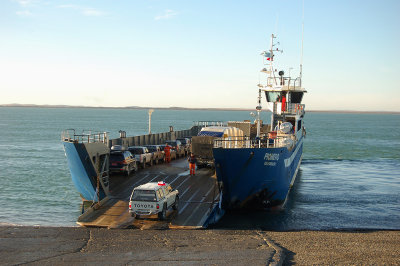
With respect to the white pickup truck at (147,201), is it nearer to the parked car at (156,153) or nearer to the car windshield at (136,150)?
the car windshield at (136,150)

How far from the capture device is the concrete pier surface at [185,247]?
1472cm

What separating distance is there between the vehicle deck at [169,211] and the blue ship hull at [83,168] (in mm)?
1090

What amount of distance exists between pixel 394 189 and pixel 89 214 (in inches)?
1129

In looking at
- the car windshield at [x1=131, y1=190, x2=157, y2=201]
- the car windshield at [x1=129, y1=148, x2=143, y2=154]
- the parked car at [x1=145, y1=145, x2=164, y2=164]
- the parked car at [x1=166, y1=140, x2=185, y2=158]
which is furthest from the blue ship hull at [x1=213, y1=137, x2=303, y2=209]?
the parked car at [x1=166, y1=140, x2=185, y2=158]

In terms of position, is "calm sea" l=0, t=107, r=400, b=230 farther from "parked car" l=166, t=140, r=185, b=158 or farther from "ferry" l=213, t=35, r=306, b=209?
"parked car" l=166, t=140, r=185, b=158

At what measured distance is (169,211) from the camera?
21.0 meters

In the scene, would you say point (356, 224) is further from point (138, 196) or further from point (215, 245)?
point (138, 196)

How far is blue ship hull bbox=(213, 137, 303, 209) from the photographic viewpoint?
22750mm

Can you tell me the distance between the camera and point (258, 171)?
2336 centimetres

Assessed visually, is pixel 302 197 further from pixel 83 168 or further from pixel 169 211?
pixel 83 168

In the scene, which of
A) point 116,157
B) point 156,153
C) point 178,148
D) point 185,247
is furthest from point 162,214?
point 178,148

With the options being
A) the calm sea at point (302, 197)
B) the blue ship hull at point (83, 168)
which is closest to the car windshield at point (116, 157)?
the blue ship hull at point (83, 168)

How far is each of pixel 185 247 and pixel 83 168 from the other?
8872mm

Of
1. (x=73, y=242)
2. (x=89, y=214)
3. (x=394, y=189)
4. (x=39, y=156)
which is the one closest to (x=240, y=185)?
(x=89, y=214)
